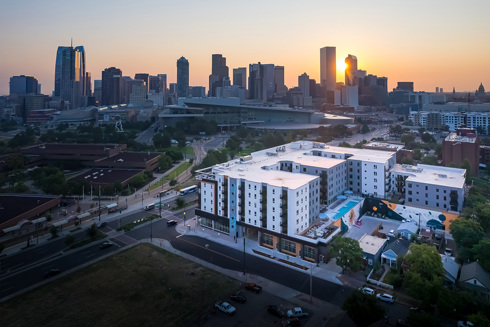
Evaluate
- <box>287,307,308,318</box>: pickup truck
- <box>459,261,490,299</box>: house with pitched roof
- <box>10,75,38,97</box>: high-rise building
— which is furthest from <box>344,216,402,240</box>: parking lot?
<box>10,75,38,97</box>: high-rise building

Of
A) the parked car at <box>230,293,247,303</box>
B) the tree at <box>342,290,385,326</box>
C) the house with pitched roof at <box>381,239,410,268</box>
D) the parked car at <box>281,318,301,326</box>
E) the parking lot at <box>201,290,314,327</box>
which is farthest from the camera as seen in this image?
the house with pitched roof at <box>381,239,410,268</box>

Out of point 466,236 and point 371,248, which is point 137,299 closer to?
point 371,248

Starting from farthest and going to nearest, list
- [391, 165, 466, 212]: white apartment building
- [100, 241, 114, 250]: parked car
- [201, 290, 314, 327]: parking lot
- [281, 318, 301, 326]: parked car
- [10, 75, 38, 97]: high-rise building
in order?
1. [10, 75, 38, 97]: high-rise building
2. [391, 165, 466, 212]: white apartment building
3. [100, 241, 114, 250]: parked car
4. [201, 290, 314, 327]: parking lot
5. [281, 318, 301, 326]: parked car

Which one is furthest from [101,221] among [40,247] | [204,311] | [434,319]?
[434,319]

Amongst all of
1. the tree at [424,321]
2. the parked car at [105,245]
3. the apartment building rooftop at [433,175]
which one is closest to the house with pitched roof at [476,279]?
the tree at [424,321]

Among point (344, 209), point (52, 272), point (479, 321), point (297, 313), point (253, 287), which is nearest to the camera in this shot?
point (479, 321)

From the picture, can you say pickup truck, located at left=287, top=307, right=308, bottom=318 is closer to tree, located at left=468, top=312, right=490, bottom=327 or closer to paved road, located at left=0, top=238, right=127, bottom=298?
tree, located at left=468, top=312, right=490, bottom=327

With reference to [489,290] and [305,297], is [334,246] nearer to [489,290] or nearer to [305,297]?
[305,297]

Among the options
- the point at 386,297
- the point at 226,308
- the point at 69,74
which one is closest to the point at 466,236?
the point at 386,297
